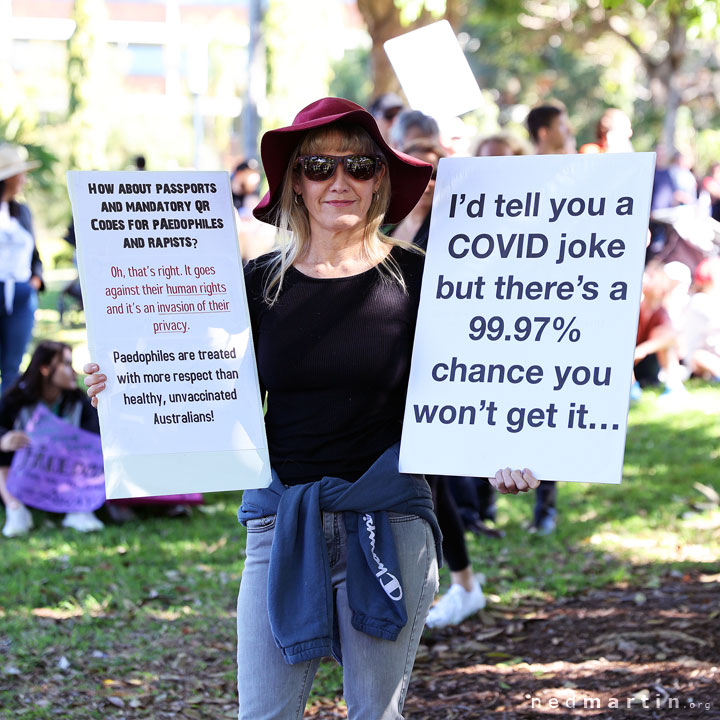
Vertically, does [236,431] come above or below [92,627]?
above

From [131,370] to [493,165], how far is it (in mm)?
1106

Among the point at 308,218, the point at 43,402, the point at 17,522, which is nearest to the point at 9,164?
the point at 43,402

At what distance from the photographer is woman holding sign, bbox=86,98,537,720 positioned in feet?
9.02

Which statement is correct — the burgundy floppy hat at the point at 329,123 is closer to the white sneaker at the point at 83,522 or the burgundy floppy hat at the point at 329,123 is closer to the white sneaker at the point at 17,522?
the white sneaker at the point at 83,522

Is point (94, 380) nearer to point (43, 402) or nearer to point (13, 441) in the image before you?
point (13, 441)

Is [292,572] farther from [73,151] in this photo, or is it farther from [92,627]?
[73,151]

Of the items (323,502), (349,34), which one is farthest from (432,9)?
(349,34)

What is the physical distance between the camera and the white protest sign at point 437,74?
11.9ft

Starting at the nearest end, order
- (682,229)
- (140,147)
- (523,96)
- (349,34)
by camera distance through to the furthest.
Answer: (682,229) → (140,147) → (523,96) → (349,34)

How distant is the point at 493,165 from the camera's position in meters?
2.96

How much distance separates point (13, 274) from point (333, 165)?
5965 millimetres
